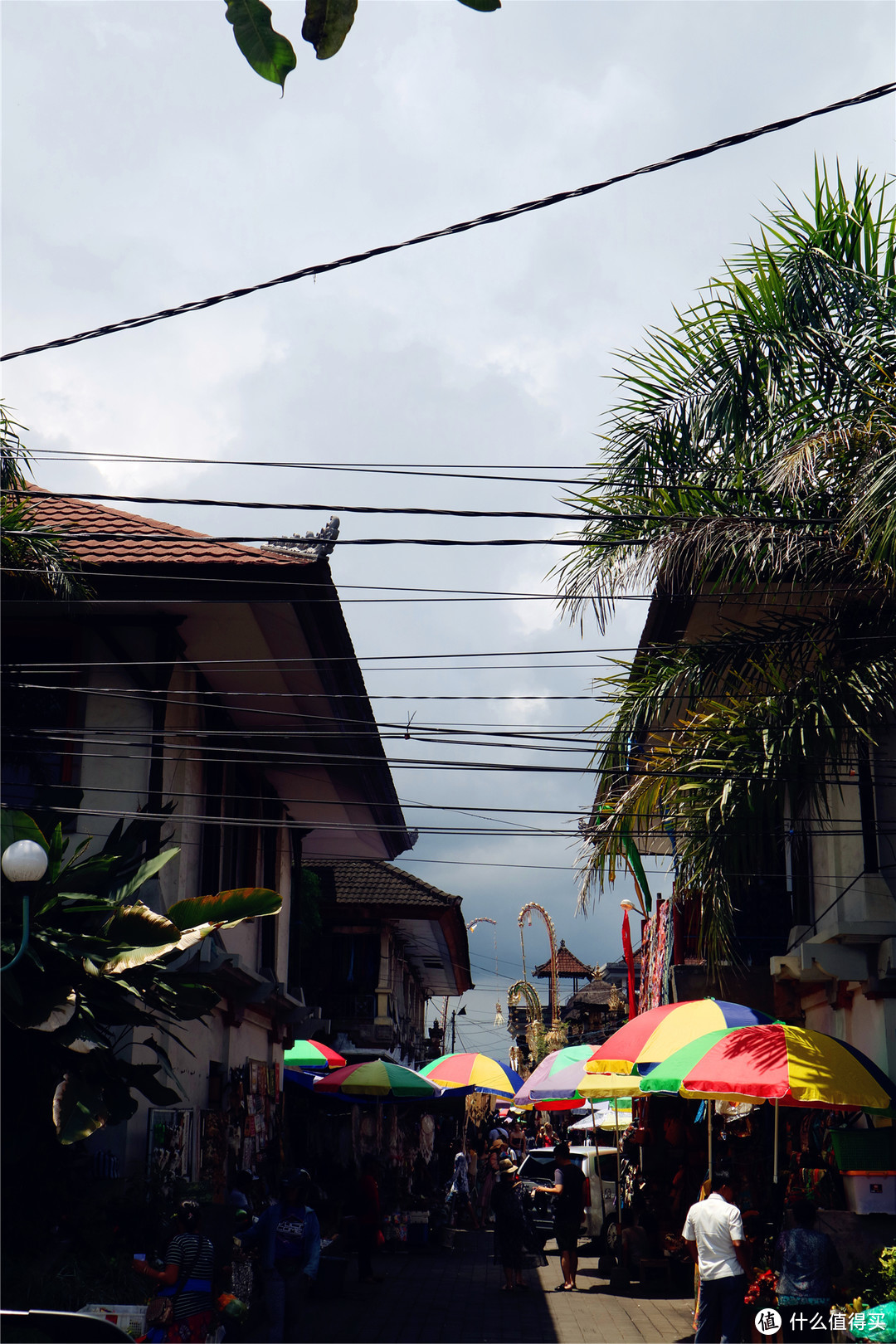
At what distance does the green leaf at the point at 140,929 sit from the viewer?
8.34 meters

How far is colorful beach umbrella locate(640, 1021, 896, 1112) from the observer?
396 inches

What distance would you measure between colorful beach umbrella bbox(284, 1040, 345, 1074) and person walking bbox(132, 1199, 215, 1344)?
12236 mm

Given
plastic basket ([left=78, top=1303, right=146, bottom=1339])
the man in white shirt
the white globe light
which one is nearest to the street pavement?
the man in white shirt

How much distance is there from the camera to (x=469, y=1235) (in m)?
24.5

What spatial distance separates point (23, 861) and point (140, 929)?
1.07 meters

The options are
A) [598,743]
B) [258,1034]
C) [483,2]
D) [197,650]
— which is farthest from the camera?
[258,1034]

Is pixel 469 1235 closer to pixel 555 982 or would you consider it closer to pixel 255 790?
pixel 255 790

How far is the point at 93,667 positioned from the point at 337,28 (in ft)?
32.4

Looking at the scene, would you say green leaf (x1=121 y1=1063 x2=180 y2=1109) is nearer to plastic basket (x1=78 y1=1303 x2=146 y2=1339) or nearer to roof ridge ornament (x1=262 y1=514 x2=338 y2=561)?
plastic basket (x1=78 y1=1303 x2=146 y2=1339)

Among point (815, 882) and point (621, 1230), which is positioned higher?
point (815, 882)

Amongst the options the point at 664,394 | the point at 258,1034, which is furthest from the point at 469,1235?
the point at 664,394

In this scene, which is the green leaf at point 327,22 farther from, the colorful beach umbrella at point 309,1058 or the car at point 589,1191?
the colorful beach umbrella at point 309,1058

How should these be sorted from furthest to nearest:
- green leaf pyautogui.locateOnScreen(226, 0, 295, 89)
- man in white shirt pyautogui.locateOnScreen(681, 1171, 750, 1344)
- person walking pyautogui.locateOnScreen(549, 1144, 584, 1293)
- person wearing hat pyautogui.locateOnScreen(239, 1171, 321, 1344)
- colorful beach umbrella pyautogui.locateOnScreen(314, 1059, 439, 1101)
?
colorful beach umbrella pyautogui.locateOnScreen(314, 1059, 439, 1101)
person walking pyautogui.locateOnScreen(549, 1144, 584, 1293)
person wearing hat pyautogui.locateOnScreen(239, 1171, 321, 1344)
man in white shirt pyautogui.locateOnScreen(681, 1171, 750, 1344)
green leaf pyautogui.locateOnScreen(226, 0, 295, 89)

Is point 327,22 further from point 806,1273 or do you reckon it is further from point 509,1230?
point 509,1230
